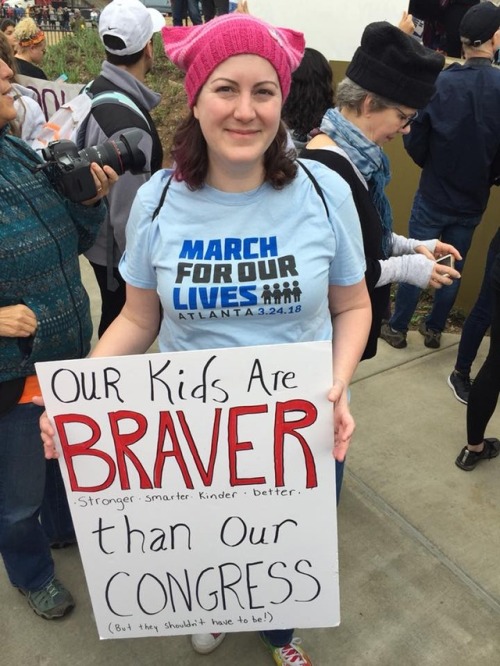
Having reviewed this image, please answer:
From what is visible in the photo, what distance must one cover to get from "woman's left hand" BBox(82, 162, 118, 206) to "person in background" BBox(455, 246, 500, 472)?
1.56 meters

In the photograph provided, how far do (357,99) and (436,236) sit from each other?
73.4 inches

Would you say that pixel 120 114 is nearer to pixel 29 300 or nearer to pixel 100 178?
pixel 100 178

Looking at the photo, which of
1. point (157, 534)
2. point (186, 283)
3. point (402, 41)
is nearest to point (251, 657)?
point (157, 534)

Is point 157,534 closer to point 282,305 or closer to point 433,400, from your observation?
point 282,305

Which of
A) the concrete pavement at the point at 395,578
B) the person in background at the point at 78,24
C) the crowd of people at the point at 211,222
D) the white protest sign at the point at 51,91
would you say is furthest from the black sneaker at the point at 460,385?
the person in background at the point at 78,24

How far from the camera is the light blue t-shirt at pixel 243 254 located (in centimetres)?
146

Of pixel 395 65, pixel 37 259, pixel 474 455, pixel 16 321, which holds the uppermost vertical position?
pixel 395 65

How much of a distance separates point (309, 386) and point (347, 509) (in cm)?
147

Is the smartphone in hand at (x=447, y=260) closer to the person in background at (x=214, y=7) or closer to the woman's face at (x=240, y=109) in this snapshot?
the woman's face at (x=240, y=109)

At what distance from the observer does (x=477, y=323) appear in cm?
331

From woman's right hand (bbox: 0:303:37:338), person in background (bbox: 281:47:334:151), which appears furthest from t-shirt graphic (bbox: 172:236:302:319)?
person in background (bbox: 281:47:334:151)

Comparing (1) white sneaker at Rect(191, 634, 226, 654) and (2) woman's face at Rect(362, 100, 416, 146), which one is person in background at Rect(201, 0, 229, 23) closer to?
(2) woman's face at Rect(362, 100, 416, 146)

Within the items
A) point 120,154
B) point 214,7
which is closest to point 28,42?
point 120,154

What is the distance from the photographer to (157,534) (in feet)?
5.26
